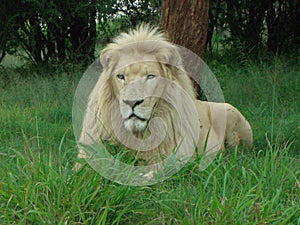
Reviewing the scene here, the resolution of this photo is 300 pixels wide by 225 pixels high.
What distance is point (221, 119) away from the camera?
185 inches

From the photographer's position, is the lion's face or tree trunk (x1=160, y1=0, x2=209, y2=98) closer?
the lion's face

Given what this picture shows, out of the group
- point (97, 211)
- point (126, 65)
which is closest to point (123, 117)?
point (126, 65)

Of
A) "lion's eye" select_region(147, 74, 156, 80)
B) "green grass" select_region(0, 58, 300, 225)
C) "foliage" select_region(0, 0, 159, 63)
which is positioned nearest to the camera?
"green grass" select_region(0, 58, 300, 225)

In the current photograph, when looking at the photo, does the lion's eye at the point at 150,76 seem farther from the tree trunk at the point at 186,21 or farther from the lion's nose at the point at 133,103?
the tree trunk at the point at 186,21

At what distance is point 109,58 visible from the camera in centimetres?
377

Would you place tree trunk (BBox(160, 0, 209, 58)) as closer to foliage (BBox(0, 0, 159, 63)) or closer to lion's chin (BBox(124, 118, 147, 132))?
lion's chin (BBox(124, 118, 147, 132))

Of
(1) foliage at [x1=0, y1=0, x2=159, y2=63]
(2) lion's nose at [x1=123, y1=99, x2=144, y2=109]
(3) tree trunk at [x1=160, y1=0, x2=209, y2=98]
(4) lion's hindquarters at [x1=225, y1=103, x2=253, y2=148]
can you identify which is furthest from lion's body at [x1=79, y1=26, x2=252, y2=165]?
(1) foliage at [x1=0, y1=0, x2=159, y2=63]

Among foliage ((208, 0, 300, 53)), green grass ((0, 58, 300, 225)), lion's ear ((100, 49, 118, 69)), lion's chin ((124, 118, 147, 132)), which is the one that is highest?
lion's ear ((100, 49, 118, 69))

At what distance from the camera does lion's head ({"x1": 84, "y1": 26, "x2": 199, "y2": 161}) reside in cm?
347

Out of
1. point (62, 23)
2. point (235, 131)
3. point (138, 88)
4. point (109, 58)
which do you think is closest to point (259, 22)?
point (62, 23)

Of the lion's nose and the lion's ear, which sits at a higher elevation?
the lion's ear

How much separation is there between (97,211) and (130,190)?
0.77 feet

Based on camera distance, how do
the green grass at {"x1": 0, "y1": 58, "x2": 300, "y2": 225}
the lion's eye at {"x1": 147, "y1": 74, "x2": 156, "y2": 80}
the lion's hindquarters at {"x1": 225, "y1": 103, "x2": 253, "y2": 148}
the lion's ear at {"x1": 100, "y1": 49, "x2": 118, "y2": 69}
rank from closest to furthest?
the green grass at {"x1": 0, "y1": 58, "x2": 300, "y2": 225}
the lion's eye at {"x1": 147, "y1": 74, "x2": 156, "y2": 80}
the lion's ear at {"x1": 100, "y1": 49, "x2": 118, "y2": 69}
the lion's hindquarters at {"x1": 225, "y1": 103, "x2": 253, "y2": 148}

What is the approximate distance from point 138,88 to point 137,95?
60mm
